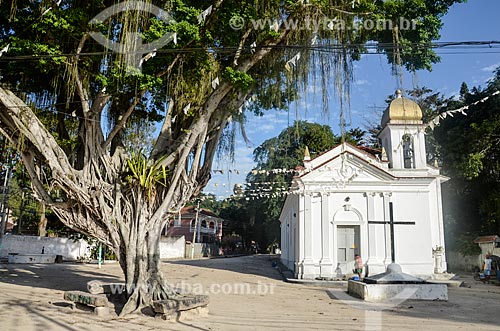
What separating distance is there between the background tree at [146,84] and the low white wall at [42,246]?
20507mm

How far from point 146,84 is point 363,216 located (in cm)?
1458

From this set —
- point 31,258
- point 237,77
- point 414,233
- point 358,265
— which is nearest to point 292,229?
point 358,265

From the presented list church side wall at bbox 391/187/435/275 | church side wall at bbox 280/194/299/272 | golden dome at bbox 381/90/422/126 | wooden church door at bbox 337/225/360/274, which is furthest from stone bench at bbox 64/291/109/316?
golden dome at bbox 381/90/422/126

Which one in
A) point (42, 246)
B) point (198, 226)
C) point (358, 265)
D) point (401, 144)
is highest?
point (401, 144)

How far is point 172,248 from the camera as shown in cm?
4347

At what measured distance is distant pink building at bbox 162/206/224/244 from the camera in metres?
55.8

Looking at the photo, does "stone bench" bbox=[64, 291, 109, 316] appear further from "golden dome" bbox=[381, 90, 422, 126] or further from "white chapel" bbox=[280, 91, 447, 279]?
"golden dome" bbox=[381, 90, 422, 126]

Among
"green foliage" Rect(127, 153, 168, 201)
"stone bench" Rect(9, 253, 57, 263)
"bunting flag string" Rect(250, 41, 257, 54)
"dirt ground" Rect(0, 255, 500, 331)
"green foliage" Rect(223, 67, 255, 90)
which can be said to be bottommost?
"dirt ground" Rect(0, 255, 500, 331)

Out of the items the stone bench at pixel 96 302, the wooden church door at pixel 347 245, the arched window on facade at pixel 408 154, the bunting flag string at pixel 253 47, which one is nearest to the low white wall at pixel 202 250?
the wooden church door at pixel 347 245

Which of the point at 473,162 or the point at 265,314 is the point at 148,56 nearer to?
the point at 265,314

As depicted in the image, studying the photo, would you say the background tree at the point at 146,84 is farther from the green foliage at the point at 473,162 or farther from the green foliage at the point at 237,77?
the green foliage at the point at 473,162

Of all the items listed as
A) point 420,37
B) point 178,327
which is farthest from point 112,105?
point 420,37

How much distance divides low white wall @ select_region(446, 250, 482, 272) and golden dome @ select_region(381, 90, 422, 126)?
11448 mm

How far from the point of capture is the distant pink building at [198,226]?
5575 centimetres
